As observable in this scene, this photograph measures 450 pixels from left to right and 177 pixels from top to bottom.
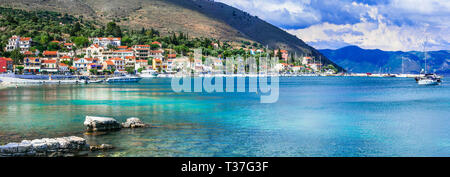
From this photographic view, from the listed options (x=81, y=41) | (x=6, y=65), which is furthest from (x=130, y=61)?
(x=6, y=65)

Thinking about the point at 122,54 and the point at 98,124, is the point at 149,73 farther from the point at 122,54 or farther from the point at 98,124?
the point at 98,124

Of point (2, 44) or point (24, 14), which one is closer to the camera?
point (2, 44)

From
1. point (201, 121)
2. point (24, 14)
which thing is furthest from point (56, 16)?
point (201, 121)

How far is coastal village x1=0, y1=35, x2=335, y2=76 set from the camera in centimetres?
9456

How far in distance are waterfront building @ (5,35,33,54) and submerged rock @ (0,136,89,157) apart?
4285 inches

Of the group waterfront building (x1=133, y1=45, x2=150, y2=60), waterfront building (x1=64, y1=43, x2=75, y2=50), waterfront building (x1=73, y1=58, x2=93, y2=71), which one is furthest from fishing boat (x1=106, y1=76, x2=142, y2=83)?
waterfront building (x1=64, y1=43, x2=75, y2=50)

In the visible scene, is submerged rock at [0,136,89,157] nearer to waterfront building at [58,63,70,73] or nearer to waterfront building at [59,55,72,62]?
waterfront building at [58,63,70,73]

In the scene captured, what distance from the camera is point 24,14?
479 ft

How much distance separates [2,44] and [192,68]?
5163cm

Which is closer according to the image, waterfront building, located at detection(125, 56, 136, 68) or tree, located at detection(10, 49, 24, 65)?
tree, located at detection(10, 49, 24, 65)

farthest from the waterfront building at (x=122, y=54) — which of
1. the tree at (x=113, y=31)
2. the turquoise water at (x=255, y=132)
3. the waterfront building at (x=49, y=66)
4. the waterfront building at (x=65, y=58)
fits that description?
the turquoise water at (x=255, y=132)

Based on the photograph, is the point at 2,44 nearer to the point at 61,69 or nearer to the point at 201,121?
the point at 61,69

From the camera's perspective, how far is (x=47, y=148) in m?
12.5

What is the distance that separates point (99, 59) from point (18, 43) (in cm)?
2164
